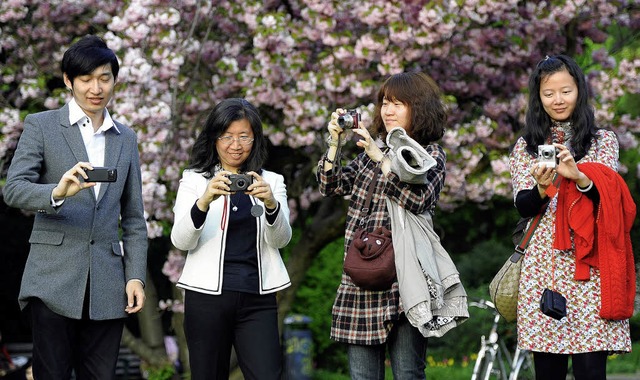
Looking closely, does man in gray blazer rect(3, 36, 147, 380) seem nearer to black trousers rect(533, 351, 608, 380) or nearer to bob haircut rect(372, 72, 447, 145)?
bob haircut rect(372, 72, 447, 145)

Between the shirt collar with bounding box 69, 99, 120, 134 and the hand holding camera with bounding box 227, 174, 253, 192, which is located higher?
the shirt collar with bounding box 69, 99, 120, 134

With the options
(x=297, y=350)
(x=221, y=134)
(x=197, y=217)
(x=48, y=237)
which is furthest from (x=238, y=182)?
(x=297, y=350)

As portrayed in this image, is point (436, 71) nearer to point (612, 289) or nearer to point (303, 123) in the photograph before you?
point (303, 123)

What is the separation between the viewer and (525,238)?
14.9 ft

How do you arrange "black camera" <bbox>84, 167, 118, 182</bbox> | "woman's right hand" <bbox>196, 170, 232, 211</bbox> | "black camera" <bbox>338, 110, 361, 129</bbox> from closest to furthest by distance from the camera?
"black camera" <bbox>84, 167, 118, 182</bbox> → "woman's right hand" <bbox>196, 170, 232, 211</bbox> → "black camera" <bbox>338, 110, 361, 129</bbox>

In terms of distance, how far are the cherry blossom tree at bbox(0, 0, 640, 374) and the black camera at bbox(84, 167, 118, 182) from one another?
13.0ft

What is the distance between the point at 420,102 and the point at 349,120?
34 centimetres

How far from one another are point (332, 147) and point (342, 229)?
4983 mm

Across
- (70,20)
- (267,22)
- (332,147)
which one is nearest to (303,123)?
(267,22)

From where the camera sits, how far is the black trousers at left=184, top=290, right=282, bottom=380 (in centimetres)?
445

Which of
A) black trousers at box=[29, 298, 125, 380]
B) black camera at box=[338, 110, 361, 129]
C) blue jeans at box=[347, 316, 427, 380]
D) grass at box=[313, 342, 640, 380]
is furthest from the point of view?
grass at box=[313, 342, 640, 380]

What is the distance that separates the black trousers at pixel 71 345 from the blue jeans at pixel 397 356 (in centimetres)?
104

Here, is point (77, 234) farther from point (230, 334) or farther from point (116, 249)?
point (230, 334)

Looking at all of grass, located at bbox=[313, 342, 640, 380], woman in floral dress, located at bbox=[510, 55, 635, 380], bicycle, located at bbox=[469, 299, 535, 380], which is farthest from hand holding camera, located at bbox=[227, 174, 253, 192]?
grass, located at bbox=[313, 342, 640, 380]
